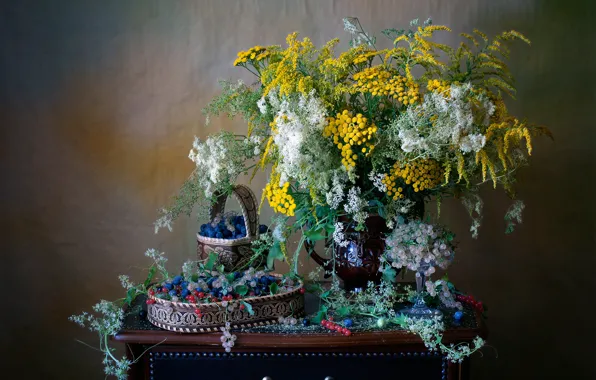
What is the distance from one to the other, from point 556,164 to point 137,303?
1.68m

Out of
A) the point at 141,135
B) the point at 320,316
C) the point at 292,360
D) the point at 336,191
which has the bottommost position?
the point at 292,360

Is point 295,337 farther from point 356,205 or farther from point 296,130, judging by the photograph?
point 296,130

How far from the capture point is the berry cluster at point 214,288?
5.60 feet

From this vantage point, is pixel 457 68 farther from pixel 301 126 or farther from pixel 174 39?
pixel 174 39

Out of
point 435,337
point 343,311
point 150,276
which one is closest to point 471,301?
point 435,337

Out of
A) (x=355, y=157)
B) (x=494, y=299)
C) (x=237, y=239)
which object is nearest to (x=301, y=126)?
(x=355, y=157)

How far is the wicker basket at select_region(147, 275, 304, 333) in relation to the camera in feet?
5.52

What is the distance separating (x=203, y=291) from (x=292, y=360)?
313mm

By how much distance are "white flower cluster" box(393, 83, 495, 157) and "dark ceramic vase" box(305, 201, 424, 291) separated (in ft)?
0.96

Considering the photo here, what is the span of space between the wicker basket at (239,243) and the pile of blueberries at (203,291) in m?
0.18

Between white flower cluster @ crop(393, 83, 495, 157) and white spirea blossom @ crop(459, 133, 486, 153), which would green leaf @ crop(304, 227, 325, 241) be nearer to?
white flower cluster @ crop(393, 83, 495, 157)

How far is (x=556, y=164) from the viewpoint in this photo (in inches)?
97.2

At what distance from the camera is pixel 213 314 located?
5.55 feet

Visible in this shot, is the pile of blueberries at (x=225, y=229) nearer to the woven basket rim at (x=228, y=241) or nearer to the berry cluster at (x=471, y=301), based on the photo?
the woven basket rim at (x=228, y=241)
